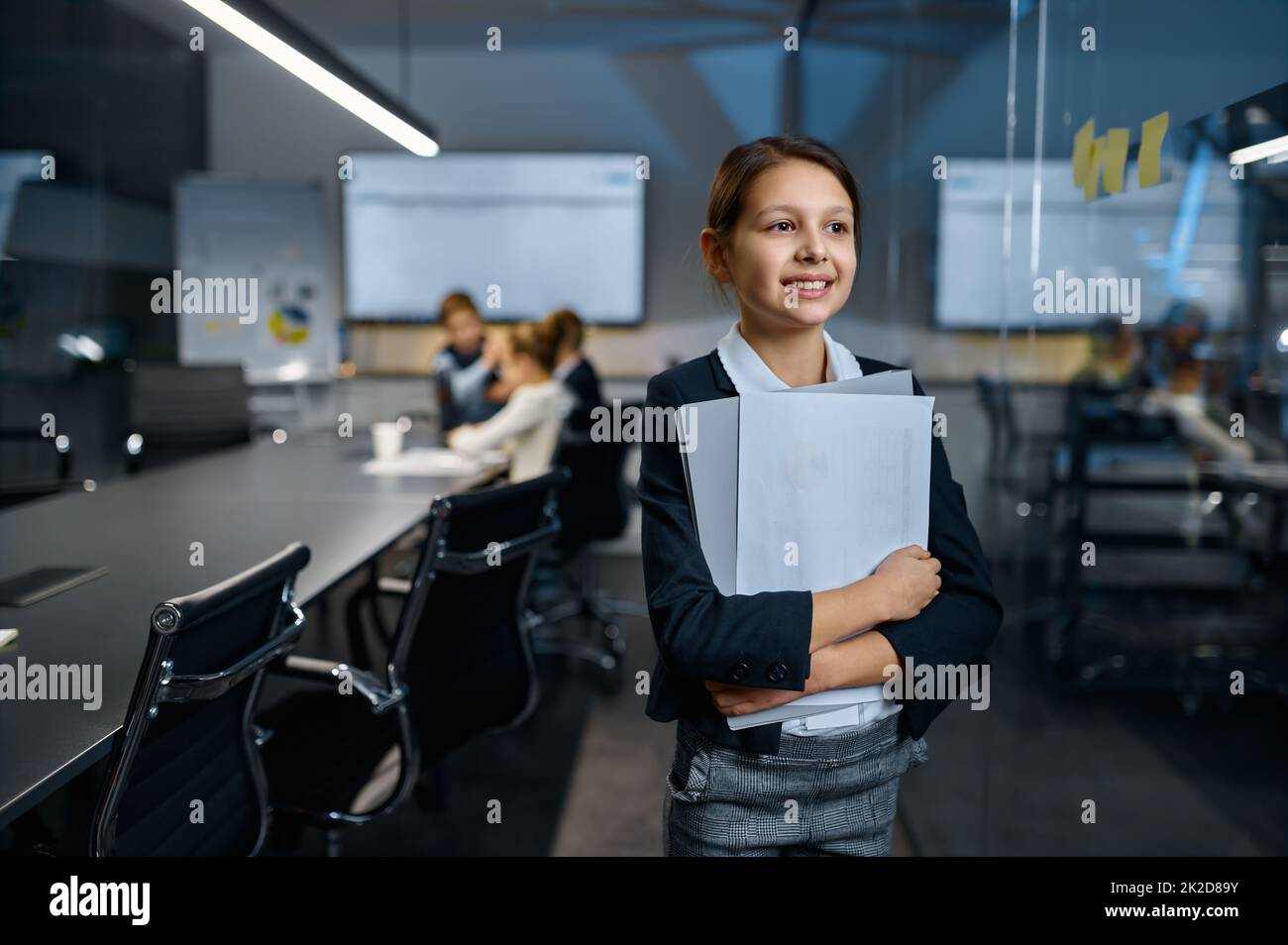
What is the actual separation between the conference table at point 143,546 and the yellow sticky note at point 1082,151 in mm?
1575

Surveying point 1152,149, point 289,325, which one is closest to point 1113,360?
point 1152,149

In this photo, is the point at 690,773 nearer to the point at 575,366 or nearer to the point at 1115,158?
the point at 1115,158

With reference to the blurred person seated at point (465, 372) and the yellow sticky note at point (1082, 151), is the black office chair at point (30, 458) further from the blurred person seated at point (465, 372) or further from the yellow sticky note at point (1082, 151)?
the yellow sticky note at point (1082, 151)

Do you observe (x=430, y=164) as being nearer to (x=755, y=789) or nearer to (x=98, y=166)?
(x=98, y=166)

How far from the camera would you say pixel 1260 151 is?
4.19 feet

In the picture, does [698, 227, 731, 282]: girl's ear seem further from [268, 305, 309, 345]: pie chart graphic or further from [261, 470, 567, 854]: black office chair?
[268, 305, 309, 345]: pie chart graphic

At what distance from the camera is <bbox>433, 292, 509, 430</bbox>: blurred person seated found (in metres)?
5.08

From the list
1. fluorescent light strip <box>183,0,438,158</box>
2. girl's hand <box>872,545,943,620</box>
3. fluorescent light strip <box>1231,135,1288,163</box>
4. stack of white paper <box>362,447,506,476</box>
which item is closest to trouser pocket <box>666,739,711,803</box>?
girl's hand <box>872,545,943,620</box>

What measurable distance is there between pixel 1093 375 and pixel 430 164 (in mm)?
5276

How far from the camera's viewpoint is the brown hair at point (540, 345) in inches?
159

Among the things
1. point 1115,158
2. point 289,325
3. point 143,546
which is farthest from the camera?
point 289,325

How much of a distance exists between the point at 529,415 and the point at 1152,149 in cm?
278
